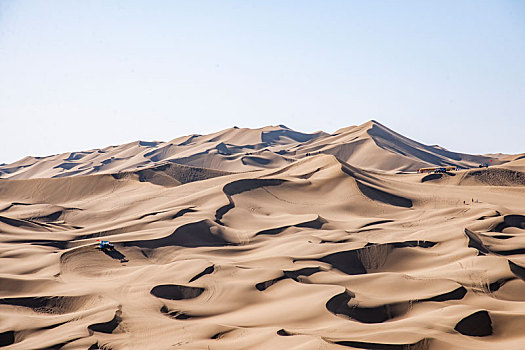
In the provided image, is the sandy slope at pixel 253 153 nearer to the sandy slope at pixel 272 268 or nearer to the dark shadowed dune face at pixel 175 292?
the sandy slope at pixel 272 268

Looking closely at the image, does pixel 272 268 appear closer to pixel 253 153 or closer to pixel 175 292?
pixel 175 292

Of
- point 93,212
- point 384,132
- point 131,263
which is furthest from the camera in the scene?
point 384,132

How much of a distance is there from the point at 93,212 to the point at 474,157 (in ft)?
233

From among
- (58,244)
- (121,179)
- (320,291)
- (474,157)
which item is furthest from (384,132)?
(320,291)

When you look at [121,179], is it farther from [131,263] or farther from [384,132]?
[384,132]

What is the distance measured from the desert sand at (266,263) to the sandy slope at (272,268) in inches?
2.3

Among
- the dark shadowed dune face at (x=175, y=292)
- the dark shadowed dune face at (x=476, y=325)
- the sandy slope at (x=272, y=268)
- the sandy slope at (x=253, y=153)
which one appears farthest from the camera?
the sandy slope at (x=253, y=153)

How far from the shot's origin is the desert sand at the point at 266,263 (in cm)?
1294

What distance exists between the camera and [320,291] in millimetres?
15758

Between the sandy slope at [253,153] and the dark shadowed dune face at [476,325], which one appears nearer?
the dark shadowed dune face at [476,325]

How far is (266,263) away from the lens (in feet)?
64.8

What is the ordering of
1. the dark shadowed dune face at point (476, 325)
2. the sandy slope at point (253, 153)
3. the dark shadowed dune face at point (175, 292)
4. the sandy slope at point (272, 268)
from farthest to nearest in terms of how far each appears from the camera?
the sandy slope at point (253, 153) < the dark shadowed dune face at point (175, 292) < the sandy slope at point (272, 268) < the dark shadowed dune face at point (476, 325)

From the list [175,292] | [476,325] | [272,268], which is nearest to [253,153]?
[272,268]

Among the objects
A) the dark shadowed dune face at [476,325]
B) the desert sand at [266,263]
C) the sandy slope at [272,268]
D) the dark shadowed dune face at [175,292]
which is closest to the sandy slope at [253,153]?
the desert sand at [266,263]
